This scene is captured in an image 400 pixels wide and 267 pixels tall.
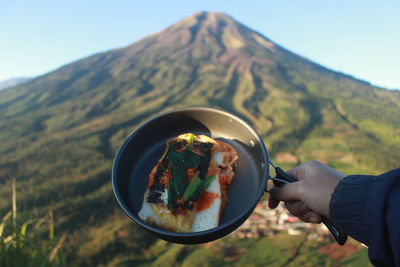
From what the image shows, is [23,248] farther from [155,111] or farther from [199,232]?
[155,111]

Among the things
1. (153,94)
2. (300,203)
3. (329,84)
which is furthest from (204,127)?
(329,84)

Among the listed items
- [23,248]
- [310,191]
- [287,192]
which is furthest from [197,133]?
[23,248]

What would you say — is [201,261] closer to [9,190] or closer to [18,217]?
[18,217]

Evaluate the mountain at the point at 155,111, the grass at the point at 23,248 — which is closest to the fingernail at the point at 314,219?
the grass at the point at 23,248

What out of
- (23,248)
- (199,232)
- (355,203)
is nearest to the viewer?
(355,203)

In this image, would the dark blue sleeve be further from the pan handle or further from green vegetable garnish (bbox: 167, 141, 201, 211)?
green vegetable garnish (bbox: 167, 141, 201, 211)

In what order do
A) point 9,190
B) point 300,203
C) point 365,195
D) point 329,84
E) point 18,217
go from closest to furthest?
point 365,195
point 300,203
point 18,217
point 9,190
point 329,84
